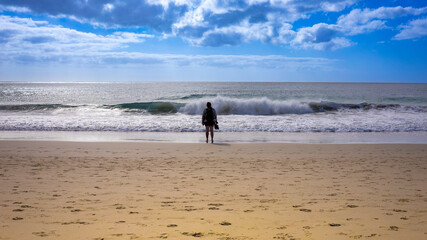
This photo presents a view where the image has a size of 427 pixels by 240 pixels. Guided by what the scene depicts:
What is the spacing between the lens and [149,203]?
17.3ft

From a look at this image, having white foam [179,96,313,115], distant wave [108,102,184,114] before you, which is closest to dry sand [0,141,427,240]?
white foam [179,96,313,115]

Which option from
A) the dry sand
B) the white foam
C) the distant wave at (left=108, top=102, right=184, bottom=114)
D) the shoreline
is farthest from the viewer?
the distant wave at (left=108, top=102, right=184, bottom=114)

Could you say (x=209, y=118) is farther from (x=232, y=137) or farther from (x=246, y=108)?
(x=246, y=108)

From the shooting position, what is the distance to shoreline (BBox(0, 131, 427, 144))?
13.9 m

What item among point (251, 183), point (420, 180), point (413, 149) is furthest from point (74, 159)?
point (413, 149)

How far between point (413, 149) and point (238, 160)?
6.98 meters

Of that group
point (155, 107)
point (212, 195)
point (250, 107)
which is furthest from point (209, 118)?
point (155, 107)

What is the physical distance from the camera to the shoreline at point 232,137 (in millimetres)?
13898

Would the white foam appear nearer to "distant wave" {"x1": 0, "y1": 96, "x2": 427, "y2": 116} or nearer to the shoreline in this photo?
"distant wave" {"x1": 0, "y1": 96, "x2": 427, "y2": 116}

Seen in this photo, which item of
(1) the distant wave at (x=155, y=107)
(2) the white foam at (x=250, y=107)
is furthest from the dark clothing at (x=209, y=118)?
(1) the distant wave at (x=155, y=107)

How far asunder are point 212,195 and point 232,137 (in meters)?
9.42

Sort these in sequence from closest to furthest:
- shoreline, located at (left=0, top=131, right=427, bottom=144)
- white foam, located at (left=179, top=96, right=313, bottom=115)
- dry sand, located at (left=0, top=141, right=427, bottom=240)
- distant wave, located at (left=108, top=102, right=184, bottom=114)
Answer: dry sand, located at (left=0, top=141, right=427, bottom=240) → shoreline, located at (left=0, top=131, right=427, bottom=144) → white foam, located at (left=179, top=96, right=313, bottom=115) → distant wave, located at (left=108, top=102, right=184, bottom=114)

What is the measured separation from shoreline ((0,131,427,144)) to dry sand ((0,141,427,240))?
3.33 metres

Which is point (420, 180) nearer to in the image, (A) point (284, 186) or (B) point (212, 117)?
(A) point (284, 186)
